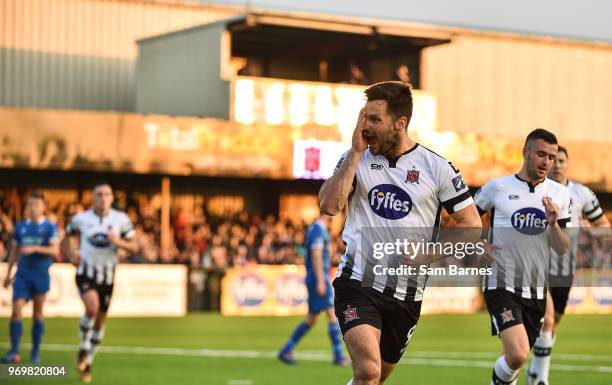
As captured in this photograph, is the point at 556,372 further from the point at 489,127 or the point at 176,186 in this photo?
the point at 489,127

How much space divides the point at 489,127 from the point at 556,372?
110ft

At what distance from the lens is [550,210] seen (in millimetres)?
10750

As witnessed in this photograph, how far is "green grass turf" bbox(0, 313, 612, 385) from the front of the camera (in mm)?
16547

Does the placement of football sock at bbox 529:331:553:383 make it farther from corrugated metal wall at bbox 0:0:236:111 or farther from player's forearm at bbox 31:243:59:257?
corrugated metal wall at bbox 0:0:236:111

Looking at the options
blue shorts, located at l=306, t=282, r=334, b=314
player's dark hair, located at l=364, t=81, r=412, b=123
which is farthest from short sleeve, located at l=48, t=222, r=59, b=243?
player's dark hair, located at l=364, t=81, r=412, b=123

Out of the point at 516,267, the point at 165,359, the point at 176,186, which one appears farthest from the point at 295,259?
the point at 516,267

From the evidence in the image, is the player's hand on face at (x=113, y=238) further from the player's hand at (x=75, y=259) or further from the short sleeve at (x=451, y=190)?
the short sleeve at (x=451, y=190)

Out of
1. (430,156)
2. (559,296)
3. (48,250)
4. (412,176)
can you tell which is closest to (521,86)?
(48,250)

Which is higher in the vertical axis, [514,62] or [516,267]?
[514,62]

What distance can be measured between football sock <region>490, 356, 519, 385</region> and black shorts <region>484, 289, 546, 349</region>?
31 centimetres

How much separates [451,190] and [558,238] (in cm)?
239

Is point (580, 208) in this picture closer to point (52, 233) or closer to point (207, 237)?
point (52, 233)

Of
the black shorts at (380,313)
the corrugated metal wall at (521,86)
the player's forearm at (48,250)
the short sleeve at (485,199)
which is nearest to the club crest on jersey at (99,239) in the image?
the player's forearm at (48,250)

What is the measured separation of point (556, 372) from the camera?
57.7 feet
